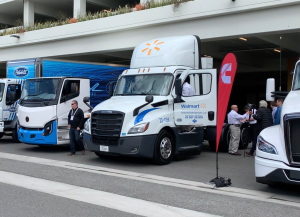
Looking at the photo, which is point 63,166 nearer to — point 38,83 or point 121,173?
point 121,173

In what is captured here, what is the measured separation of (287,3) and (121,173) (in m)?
8.78

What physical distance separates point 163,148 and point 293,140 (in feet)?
13.5

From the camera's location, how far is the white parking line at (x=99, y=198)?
20.1 ft

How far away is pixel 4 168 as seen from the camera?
9.78m

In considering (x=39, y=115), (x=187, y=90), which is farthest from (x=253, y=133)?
(x=39, y=115)

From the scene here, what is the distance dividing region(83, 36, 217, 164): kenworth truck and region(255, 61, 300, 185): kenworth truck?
334 cm

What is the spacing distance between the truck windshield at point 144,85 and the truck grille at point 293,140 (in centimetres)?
423

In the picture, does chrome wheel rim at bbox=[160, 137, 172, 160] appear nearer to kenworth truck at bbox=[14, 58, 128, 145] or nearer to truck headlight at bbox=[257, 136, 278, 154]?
truck headlight at bbox=[257, 136, 278, 154]

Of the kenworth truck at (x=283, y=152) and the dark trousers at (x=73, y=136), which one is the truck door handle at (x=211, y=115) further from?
the dark trousers at (x=73, y=136)

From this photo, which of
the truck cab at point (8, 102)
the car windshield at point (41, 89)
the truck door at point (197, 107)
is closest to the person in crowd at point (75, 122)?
the car windshield at point (41, 89)

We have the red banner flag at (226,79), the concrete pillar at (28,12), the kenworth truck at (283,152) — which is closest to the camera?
the kenworth truck at (283,152)

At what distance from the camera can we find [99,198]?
691 centimetres

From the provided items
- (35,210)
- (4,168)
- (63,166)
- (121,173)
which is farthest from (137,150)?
(35,210)

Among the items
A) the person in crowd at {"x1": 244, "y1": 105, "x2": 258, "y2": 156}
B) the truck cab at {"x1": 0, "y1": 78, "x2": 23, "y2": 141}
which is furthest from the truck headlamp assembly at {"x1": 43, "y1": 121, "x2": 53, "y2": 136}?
the person in crowd at {"x1": 244, "y1": 105, "x2": 258, "y2": 156}
